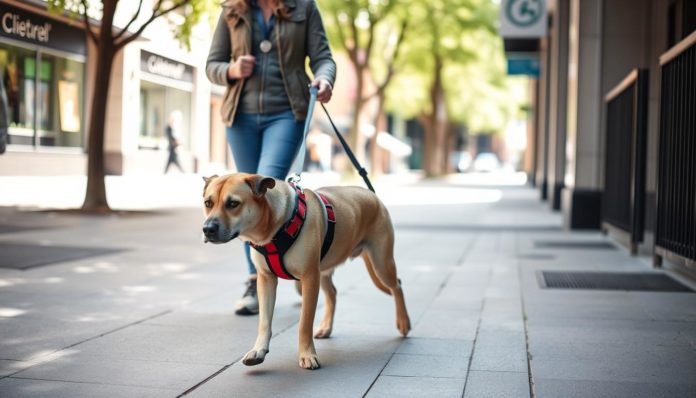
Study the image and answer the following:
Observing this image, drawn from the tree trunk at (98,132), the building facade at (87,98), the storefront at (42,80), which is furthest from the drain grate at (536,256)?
the storefront at (42,80)

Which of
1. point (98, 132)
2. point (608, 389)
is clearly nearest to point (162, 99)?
point (98, 132)

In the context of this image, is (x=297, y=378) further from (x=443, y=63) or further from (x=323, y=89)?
(x=443, y=63)

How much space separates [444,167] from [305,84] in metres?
45.8

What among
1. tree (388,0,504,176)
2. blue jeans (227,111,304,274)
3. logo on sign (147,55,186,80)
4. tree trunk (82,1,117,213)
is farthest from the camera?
tree (388,0,504,176)

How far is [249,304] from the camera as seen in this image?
550 cm

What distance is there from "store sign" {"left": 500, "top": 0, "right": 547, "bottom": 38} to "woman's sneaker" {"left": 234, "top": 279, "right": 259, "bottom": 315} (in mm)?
13392

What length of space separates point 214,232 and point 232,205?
0.16 m

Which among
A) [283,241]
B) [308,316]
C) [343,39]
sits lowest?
[308,316]

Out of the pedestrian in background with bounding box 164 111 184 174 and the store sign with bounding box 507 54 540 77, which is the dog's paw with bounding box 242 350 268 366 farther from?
the store sign with bounding box 507 54 540 77

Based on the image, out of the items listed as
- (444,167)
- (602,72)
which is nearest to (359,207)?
(602,72)

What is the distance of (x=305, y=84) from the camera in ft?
18.1

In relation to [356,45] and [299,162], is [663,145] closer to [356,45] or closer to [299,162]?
[299,162]

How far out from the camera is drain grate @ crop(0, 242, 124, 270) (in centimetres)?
761

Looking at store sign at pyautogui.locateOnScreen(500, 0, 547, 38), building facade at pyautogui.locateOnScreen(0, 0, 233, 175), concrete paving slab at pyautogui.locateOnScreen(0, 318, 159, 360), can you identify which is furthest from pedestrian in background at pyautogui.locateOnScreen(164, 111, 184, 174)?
concrete paving slab at pyautogui.locateOnScreen(0, 318, 159, 360)
